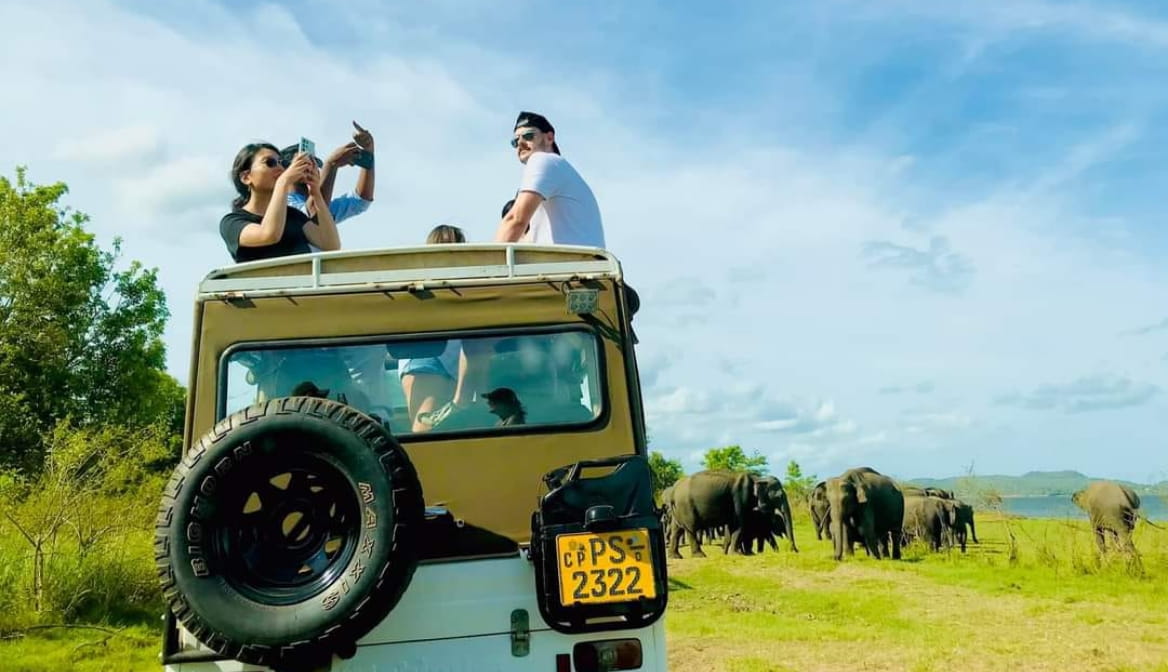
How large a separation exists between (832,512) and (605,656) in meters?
20.6

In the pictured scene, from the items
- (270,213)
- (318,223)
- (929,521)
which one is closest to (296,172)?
(270,213)

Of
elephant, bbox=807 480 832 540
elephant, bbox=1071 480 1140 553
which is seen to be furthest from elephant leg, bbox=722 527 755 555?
elephant, bbox=1071 480 1140 553

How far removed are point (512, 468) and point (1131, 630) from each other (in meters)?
9.57

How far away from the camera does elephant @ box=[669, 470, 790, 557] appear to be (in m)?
27.6

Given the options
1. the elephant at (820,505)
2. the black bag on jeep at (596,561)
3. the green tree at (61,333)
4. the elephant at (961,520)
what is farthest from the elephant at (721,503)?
the black bag on jeep at (596,561)

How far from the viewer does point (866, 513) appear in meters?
24.0

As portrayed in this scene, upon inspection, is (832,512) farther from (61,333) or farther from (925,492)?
(61,333)

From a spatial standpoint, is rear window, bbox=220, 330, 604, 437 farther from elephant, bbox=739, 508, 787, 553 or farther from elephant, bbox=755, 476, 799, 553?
elephant, bbox=739, 508, 787, 553

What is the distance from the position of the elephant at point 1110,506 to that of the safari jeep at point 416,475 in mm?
18918

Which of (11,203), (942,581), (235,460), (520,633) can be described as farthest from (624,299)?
(11,203)

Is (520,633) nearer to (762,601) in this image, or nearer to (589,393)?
(589,393)

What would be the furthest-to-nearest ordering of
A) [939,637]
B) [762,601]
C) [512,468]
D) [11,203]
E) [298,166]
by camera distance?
[11,203], [762,601], [939,637], [298,166], [512,468]

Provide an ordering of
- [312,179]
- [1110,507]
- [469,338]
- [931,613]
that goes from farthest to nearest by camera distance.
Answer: [1110,507] → [931,613] → [312,179] → [469,338]

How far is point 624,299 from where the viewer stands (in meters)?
5.04
